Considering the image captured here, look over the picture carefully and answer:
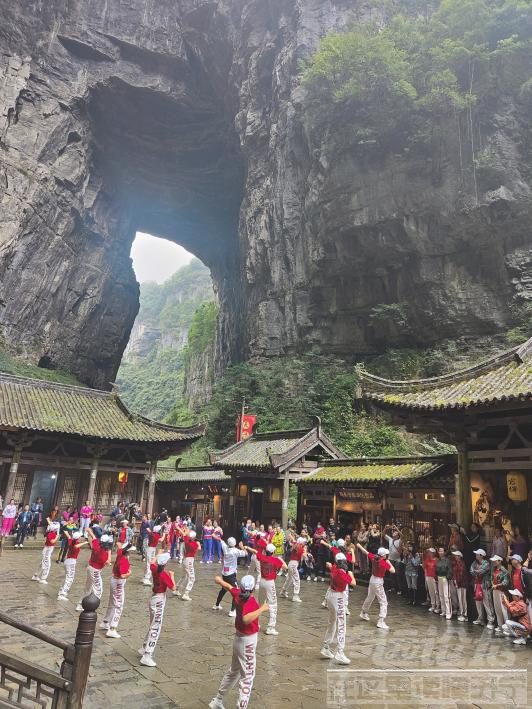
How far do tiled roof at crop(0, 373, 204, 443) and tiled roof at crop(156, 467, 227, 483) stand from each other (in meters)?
4.13

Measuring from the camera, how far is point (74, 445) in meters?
23.2

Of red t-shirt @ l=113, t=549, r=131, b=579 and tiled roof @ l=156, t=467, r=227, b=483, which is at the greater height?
tiled roof @ l=156, t=467, r=227, b=483

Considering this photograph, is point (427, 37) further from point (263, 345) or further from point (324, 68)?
point (263, 345)

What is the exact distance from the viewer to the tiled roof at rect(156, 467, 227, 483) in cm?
2712

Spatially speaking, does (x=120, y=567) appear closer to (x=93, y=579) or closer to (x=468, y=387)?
(x=93, y=579)

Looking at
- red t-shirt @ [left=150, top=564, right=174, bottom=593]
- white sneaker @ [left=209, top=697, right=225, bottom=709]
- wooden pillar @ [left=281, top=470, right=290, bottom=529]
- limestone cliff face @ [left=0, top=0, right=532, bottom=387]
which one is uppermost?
limestone cliff face @ [left=0, top=0, right=532, bottom=387]

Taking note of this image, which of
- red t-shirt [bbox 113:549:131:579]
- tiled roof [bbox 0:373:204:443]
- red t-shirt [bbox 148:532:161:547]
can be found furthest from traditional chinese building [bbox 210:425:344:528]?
red t-shirt [bbox 113:549:131:579]

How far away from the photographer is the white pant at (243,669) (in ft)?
17.5

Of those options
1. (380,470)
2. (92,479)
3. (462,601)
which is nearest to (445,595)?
(462,601)

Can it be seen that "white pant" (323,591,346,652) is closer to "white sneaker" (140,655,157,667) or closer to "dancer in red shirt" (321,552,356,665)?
"dancer in red shirt" (321,552,356,665)

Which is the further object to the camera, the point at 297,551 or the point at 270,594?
the point at 297,551

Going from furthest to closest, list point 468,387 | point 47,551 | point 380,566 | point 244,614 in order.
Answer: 1. point 468,387
2. point 47,551
3. point 380,566
4. point 244,614

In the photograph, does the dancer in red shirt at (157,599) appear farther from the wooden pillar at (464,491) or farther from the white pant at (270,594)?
the wooden pillar at (464,491)

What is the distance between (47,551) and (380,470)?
38.4ft
